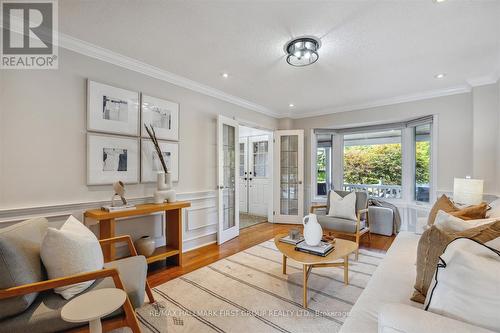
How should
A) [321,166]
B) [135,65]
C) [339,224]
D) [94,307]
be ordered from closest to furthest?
[94,307]
[135,65]
[339,224]
[321,166]

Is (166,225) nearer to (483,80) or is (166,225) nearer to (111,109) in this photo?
(111,109)

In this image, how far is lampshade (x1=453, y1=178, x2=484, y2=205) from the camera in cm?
261

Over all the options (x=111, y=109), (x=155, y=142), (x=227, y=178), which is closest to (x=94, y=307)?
(x=155, y=142)

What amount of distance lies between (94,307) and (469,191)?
3.76 meters

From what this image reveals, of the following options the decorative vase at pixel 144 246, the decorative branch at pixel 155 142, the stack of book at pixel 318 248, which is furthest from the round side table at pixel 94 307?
the decorative branch at pixel 155 142

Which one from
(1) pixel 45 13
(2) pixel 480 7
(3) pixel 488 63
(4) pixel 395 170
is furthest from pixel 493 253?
(4) pixel 395 170

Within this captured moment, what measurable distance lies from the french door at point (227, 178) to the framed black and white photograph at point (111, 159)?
4.04 feet

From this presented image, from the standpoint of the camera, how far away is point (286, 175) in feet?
16.6

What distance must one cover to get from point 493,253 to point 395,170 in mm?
3790

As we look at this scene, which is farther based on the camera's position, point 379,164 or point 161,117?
point 379,164

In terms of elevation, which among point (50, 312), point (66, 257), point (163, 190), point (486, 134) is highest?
point (486, 134)

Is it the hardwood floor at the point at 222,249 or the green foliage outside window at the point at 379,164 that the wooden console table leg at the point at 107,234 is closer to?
the hardwood floor at the point at 222,249

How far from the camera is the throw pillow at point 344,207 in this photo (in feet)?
11.0

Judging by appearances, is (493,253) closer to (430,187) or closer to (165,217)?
(165,217)
